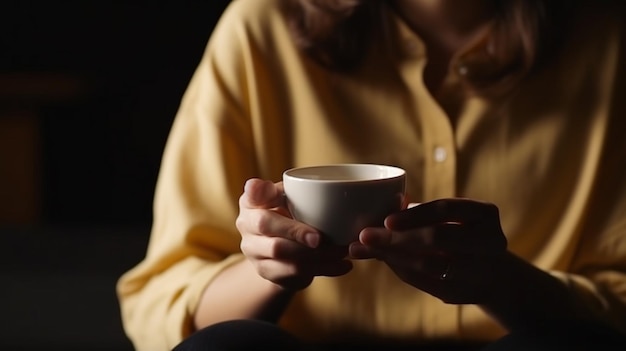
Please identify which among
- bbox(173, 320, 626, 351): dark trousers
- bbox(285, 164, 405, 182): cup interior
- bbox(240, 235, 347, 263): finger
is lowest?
bbox(173, 320, 626, 351): dark trousers

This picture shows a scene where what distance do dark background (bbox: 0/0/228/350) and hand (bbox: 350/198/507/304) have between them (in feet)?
2.86

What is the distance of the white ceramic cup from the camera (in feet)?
2.36

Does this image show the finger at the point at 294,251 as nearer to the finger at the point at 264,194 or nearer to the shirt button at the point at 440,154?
the finger at the point at 264,194

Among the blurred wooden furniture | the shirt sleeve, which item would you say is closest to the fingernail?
the shirt sleeve

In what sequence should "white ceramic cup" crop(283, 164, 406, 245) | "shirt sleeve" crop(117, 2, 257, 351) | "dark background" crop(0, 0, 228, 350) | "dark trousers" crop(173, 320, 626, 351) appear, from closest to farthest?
"white ceramic cup" crop(283, 164, 406, 245) → "dark trousers" crop(173, 320, 626, 351) → "shirt sleeve" crop(117, 2, 257, 351) → "dark background" crop(0, 0, 228, 350)

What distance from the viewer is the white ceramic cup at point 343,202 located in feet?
2.36

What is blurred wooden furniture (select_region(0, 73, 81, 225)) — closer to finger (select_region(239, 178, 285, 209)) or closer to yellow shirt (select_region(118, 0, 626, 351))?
yellow shirt (select_region(118, 0, 626, 351))

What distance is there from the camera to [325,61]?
1.06 m

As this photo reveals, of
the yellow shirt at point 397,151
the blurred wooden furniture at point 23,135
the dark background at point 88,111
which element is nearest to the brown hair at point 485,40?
the yellow shirt at point 397,151

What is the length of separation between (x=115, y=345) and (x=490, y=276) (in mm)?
646

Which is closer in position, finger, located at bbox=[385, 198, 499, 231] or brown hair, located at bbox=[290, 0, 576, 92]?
finger, located at bbox=[385, 198, 499, 231]

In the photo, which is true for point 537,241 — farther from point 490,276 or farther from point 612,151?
point 490,276

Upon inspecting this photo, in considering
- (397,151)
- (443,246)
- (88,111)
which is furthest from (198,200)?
(88,111)

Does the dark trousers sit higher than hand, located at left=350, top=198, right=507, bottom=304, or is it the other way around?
hand, located at left=350, top=198, right=507, bottom=304
